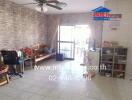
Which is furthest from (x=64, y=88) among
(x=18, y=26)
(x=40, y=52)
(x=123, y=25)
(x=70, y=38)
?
(x=70, y=38)

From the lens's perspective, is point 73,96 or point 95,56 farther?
point 95,56

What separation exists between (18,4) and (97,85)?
4.03 metres

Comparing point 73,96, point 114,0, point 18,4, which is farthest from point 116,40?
point 18,4

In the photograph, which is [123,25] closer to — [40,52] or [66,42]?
[66,42]

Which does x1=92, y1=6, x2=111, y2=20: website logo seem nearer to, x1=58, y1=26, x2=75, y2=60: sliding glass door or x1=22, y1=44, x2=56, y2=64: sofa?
x1=58, y1=26, x2=75, y2=60: sliding glass door

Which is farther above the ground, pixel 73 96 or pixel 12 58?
pixel 12 58

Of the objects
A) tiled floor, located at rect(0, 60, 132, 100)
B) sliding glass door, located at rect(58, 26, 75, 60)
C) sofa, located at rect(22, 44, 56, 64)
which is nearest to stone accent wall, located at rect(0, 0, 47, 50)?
sofa, located at rect(22, 44, 56, 64)

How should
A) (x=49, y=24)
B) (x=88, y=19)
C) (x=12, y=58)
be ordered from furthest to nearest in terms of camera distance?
(x=49, y=24) → (x=88, y=19) → (x=12, y=58)

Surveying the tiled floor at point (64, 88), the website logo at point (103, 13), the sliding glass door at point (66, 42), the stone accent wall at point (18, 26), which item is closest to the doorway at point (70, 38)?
the sliding glass door at point (66, 42)

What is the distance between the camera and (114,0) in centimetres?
427

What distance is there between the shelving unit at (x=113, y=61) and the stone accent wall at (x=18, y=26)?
3228mm

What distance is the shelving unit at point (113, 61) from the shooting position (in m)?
4.29

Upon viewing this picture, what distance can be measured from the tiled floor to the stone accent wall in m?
1.43

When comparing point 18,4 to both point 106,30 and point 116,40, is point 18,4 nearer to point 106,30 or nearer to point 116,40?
point 106,30
